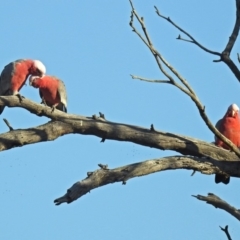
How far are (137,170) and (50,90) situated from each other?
3.19 meters

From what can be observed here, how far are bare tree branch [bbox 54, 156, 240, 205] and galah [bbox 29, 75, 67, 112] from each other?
2.99 meters

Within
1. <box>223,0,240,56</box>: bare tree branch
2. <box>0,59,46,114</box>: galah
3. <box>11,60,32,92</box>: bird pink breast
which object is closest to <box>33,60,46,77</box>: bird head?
<box>0,59,46,114</box>: galah

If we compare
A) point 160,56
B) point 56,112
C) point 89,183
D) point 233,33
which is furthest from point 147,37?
point 56,112

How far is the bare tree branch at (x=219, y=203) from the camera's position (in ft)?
16.8

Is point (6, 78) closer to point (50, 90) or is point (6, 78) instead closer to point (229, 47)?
point (50, 90)

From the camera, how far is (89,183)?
6.13 m

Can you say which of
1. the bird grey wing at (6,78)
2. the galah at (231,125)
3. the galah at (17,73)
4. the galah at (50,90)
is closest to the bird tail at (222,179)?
the galah at (231,125)

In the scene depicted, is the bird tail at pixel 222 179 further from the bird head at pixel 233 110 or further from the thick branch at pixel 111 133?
the bird head at pixel 233 110

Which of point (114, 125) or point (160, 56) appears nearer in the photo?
point (160, 56)

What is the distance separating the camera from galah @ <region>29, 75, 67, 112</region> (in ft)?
30.5

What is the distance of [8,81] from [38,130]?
247cm

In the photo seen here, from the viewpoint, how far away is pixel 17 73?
9281mm

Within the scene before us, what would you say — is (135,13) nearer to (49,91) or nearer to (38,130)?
(38,130)

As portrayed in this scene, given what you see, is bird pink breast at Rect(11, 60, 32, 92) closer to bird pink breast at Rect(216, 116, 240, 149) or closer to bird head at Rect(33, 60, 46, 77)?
bird head at Rect(33, 60, 46, 77)
